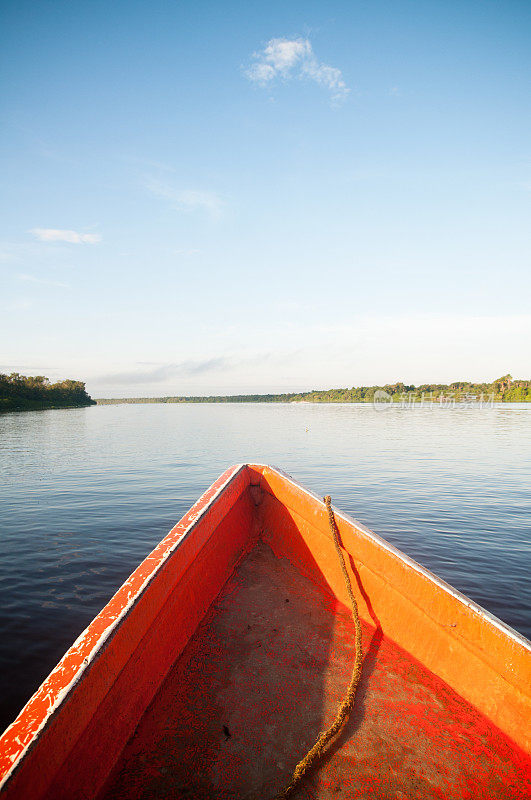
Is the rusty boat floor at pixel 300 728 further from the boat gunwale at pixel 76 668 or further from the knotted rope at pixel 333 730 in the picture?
the boat gunwale at pixel 76 668

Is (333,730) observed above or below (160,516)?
above

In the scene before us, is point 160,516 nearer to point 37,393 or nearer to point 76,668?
point 76,668

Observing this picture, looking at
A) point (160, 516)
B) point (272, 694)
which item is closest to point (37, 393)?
point (160, 516)

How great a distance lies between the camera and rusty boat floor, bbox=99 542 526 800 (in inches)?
75.7

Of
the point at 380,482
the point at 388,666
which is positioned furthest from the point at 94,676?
the point at 380,482

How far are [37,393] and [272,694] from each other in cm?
11252

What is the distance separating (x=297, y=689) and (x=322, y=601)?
107 cm

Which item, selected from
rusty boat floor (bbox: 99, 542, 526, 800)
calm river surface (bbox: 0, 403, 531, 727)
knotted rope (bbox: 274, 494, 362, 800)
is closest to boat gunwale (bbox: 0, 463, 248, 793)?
rusty boat floor (bbox: 99, 542, 526, 800)

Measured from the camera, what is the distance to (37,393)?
9931 cm

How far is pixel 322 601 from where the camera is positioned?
3.55 meters

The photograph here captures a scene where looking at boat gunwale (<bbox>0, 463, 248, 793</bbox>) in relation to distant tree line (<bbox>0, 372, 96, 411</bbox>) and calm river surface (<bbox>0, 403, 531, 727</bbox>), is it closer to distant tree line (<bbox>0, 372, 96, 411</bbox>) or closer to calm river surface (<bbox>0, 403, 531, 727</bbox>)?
calm river surface (<bbox>0, 403, 531, 727</bbox>)

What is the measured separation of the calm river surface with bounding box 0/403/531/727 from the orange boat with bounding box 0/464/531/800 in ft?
5.10

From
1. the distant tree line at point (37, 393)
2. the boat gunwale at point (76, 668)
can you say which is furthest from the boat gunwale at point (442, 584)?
the distant tree line at point (37, 393)

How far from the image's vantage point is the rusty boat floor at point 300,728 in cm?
192
